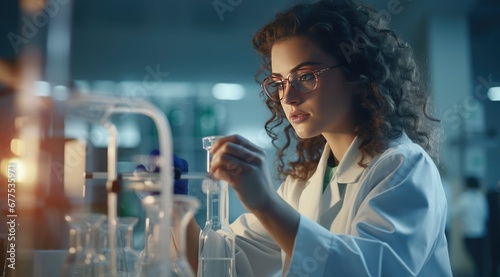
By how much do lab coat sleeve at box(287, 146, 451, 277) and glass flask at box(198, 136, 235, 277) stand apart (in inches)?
5.8

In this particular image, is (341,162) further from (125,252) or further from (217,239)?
(125,252)

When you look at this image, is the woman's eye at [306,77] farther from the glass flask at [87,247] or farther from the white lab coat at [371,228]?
the glass flask at [87,247]

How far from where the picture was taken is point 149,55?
3.30 m

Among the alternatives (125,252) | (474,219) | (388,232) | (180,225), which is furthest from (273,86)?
(474,219)

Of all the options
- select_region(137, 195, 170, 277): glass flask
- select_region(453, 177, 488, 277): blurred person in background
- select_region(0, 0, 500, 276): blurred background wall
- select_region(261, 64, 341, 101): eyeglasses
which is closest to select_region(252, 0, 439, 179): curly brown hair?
select_region(261, 64, 341, 101): eyeglasses

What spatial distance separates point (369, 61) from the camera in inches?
66.5

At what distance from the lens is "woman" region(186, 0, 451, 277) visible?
3.99 ft

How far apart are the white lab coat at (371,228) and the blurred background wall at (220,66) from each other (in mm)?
1343

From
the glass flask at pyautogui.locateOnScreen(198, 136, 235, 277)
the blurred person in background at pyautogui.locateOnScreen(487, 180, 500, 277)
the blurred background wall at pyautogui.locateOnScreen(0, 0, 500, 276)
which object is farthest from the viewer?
the blurred person in background at pyautogui.locateOnScreen(487, 180, 500, 277)

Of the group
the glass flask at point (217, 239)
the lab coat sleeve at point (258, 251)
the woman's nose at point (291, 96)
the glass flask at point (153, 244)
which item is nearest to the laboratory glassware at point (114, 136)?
the glass flask at point (153, 244)

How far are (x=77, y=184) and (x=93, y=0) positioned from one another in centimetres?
134

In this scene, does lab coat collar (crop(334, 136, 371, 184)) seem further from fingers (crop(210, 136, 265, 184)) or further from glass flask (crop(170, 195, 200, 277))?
glass flask (crop(170, 195, 200, 277))

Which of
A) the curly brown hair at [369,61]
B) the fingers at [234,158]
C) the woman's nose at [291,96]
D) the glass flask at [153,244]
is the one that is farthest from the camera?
the curly brown hair at [369,61]

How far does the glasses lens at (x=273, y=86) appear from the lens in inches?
62.1
